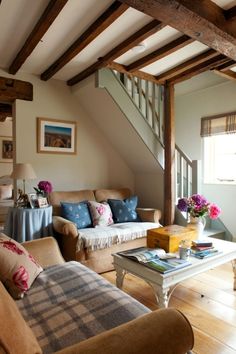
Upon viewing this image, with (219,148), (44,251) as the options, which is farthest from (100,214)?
(219,148)

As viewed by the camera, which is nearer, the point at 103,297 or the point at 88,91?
the point at 103,297

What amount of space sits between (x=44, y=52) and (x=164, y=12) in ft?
5.63

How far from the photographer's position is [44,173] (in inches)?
147

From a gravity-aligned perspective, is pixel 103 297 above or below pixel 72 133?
below

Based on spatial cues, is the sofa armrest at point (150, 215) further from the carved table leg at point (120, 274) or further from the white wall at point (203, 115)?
the carved table leg at point (120, 274)

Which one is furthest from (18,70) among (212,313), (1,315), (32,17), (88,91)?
(212,313)

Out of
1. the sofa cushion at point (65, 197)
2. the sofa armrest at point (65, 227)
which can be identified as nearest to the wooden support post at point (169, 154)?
the sofa cushion at point (65, 197)

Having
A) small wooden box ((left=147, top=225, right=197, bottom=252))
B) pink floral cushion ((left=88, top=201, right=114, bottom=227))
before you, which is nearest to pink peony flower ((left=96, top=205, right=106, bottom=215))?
pink floral cushion ((left=88, top=201, right=114, bottom=227))

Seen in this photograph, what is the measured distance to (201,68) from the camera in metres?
3.23

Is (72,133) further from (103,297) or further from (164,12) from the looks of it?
(103,297)

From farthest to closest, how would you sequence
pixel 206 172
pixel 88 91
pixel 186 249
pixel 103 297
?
pixel 206 172, pixel 88 91, pixel 186 249, pixel 103 297

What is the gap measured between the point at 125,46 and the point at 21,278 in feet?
7.68

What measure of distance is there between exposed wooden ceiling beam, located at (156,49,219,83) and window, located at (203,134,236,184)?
4.32 ft

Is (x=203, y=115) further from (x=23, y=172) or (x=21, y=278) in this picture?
(x=21, y=278)
